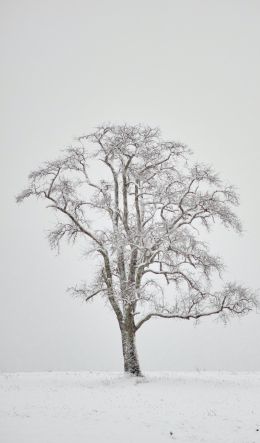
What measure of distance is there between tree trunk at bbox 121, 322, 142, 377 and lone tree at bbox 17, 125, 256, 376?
1.9 inches

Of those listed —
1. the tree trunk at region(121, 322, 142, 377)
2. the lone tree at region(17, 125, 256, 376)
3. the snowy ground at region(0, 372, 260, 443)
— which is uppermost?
the lone tree at region(17, 125, 256, 376)

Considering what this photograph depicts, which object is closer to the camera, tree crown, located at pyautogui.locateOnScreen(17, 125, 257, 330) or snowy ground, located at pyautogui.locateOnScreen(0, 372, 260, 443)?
snowy ground, located at pyautogui.locateOnScreen(0, 372, 260, 443)

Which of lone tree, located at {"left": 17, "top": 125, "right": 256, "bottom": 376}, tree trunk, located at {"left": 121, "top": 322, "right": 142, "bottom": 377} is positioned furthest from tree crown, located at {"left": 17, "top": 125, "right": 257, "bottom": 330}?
tree trunk, located at {"left": 121, "top": 322, "right": 142, "bottom": 377}

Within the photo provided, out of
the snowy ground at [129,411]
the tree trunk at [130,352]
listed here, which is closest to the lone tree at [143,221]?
the tree trunk at [130,352]

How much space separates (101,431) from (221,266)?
564 inches

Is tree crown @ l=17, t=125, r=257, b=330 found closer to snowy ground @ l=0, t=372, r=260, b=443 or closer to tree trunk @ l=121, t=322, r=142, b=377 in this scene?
tree trunk @ l=121, t=322, r=142, b=377

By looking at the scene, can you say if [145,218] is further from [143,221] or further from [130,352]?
[130,352]

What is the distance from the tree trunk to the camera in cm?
2412

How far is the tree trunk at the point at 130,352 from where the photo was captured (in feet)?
79.2

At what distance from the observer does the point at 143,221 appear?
87.6ft

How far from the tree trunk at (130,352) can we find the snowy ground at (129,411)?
1.62m

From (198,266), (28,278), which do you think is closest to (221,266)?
(198,266)

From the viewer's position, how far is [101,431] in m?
12.1

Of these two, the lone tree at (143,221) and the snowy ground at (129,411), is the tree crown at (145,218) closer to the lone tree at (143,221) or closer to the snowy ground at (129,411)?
the lone tree at (143,221)
